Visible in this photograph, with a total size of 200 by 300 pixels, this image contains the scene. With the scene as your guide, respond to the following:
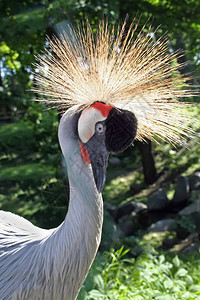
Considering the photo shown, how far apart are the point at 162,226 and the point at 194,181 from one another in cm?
71

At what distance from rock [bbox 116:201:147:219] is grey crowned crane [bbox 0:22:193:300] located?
6.56ft

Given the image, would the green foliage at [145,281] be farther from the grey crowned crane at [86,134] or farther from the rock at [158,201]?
the rock at [158,201]

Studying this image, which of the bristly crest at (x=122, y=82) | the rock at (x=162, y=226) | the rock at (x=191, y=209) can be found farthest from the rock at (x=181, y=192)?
the bristly crest at (x=122, y=82)

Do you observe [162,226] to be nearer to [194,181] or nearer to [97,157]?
[194,181]

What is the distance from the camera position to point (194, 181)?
129 inches

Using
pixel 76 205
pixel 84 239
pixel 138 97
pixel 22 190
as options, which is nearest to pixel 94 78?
pixel 138 97

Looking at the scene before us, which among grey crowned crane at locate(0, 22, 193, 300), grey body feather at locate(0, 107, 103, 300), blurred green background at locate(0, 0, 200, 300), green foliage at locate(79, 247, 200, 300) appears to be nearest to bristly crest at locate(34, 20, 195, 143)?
grey crowned crane at locate(0, 22, 193, 300)

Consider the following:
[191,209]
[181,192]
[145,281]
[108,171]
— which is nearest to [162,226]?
[191,209]

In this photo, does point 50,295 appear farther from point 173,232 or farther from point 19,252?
point 173,232

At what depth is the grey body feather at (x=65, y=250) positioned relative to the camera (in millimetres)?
985

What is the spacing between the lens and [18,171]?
2.76 meters

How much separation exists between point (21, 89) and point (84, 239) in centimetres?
230

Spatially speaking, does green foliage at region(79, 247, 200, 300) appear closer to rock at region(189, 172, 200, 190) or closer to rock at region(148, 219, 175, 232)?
rock at region(148, 219, 175, 232)

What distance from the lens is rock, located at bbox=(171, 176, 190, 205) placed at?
3.12 metres
